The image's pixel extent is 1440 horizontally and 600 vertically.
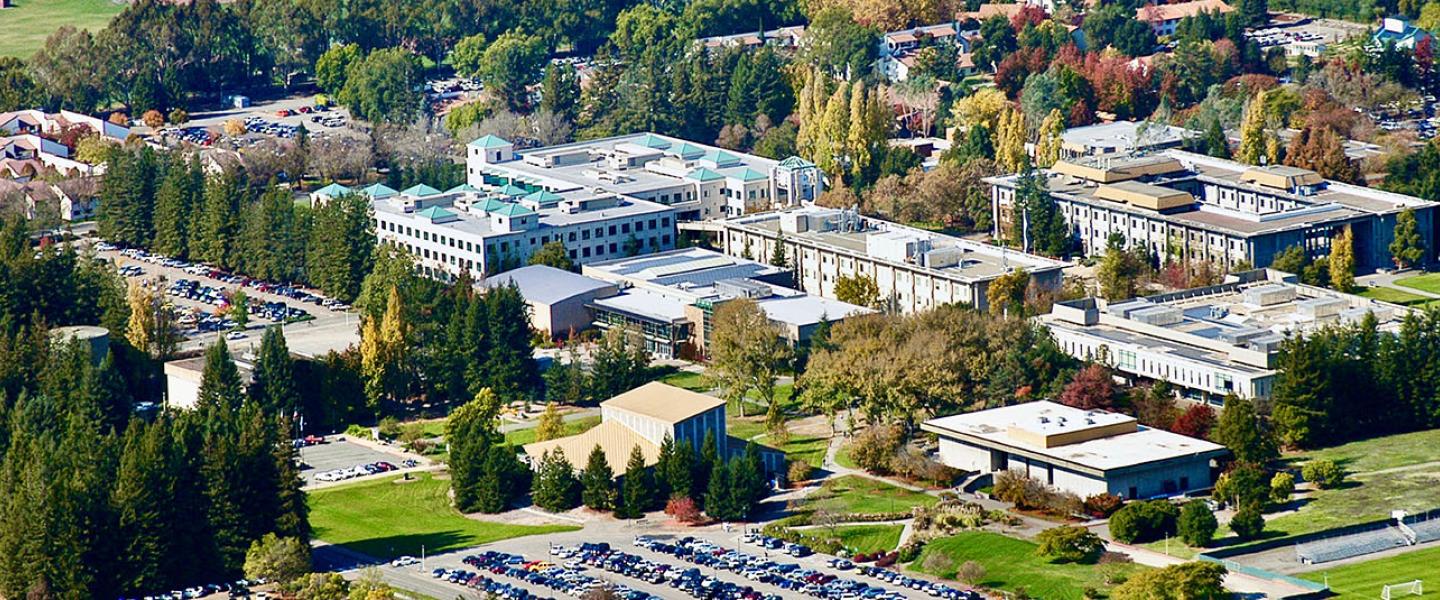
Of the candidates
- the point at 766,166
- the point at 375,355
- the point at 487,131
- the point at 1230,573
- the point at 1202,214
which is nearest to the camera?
the point at 1230,573

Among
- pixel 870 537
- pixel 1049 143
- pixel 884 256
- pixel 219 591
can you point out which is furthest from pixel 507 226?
pixel 870 537

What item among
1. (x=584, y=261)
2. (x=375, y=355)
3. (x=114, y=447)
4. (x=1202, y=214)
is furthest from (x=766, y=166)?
(x=114, y=447)

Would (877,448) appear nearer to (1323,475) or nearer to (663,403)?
(663,403)

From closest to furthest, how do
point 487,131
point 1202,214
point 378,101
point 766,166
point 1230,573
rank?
point 1230,573
point 1202,214
point 766,166
point 487,131
point 378,101

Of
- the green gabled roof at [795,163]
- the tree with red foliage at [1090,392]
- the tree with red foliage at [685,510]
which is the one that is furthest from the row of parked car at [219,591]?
the green gabled roof at [795,163]

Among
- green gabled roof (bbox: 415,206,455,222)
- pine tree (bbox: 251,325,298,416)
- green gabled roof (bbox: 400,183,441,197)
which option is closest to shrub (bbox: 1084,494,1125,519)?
pine tree (bbox: 251,325,298,416)

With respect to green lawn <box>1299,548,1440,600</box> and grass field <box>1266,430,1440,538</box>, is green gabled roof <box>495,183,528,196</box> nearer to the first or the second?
grass field <box>1266,430,1440,538</box>

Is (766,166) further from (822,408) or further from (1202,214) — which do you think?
(822,408)
